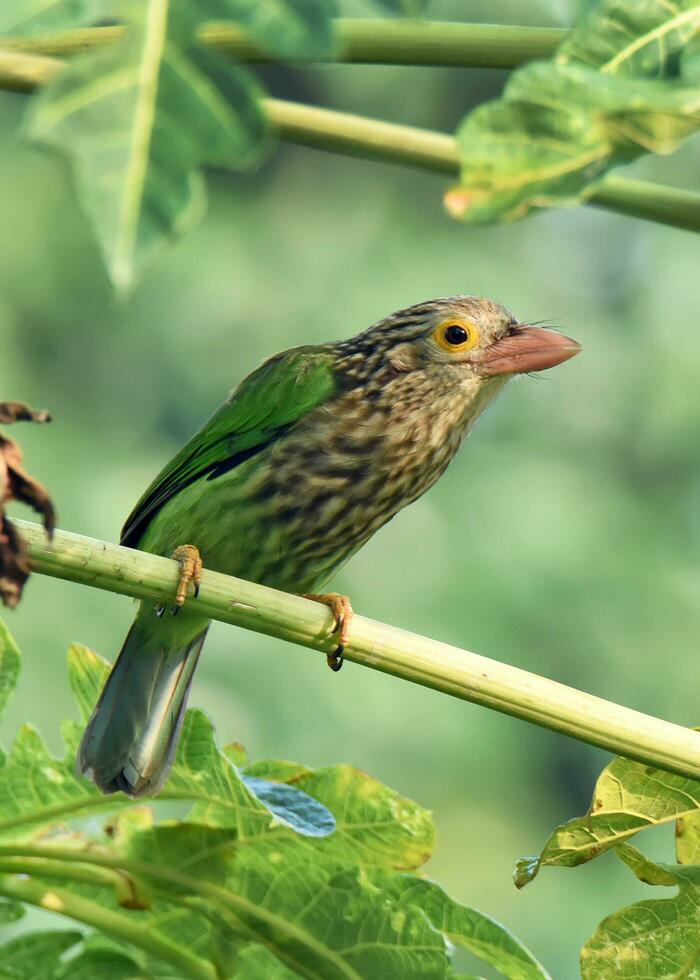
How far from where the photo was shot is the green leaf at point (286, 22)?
1.27 meters

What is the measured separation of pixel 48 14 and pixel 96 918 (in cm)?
111

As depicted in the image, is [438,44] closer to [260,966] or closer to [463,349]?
[260,966]

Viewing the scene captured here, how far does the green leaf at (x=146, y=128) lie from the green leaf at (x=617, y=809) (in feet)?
3.47

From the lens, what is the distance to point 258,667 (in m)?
7.07

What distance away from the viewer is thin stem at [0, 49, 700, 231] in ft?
5.83

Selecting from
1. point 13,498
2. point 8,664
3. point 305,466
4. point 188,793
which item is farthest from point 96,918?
point 305,466

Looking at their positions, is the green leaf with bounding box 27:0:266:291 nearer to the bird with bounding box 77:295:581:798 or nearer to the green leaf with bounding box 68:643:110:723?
the green leaf with bounding box 68:643:110:723

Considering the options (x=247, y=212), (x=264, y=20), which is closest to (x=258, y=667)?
(x=247, y=212)

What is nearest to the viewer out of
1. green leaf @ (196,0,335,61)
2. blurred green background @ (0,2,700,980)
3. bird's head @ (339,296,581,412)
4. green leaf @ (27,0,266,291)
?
green leaf @ (27,0,266,291)

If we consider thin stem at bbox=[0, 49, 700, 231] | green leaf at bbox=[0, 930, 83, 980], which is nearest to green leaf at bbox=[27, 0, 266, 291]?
thin stem at bbox=[0, 49, 700, 231]

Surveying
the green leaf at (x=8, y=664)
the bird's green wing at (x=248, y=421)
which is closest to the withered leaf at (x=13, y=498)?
the green leaf at (x=8, y=664)

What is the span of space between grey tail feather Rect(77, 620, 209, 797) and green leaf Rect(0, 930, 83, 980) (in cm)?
65

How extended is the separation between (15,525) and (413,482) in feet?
5.51

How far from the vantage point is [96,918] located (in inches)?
70.5
